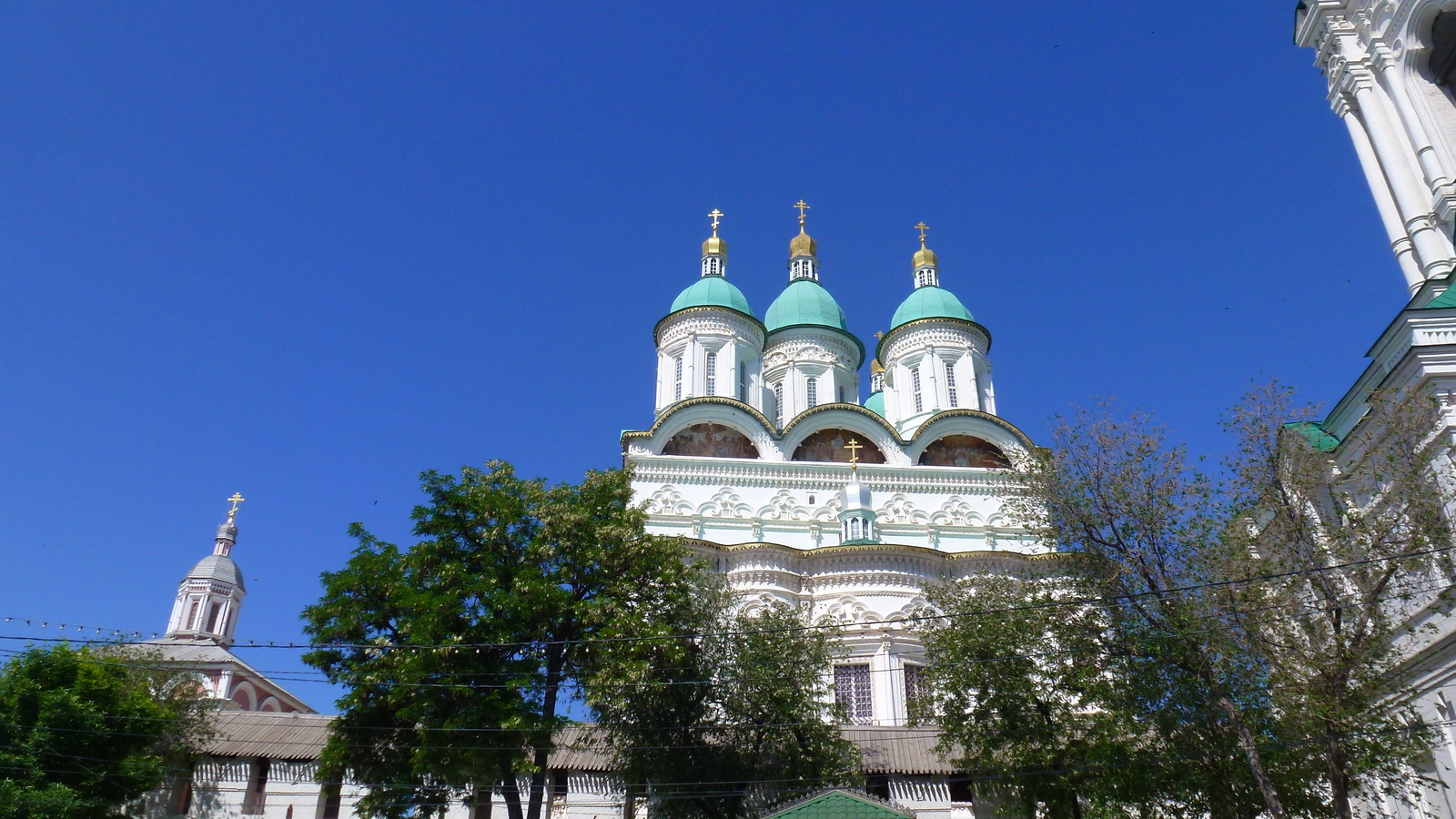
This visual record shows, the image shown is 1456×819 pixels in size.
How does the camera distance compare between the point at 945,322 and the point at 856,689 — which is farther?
the point at 945,322

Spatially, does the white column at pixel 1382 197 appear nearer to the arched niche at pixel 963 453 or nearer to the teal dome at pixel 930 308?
the arched niche at pixel 963 453

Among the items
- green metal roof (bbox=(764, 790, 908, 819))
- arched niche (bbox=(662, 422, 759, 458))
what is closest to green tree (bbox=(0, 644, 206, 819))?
green metal roof (bbox=(764, 790, 908, 819))

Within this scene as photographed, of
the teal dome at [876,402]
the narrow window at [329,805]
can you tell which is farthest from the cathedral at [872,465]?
the teal dome at [876,402]

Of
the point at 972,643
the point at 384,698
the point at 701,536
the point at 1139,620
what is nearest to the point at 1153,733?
the point at 1139,620

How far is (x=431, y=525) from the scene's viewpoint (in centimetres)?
1667

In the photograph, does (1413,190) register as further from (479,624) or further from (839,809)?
(479,624)

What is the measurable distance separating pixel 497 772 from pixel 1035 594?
28.1 ft

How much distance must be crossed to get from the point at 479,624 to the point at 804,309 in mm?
25491

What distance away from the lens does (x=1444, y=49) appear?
63.6ft

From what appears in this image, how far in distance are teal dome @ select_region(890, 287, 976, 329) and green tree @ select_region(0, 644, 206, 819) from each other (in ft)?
87.2

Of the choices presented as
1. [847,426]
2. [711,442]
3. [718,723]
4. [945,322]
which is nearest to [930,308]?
[945,322]

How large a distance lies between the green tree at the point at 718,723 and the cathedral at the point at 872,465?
43.7 inches

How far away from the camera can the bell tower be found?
59.4ft

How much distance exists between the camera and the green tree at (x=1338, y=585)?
1169cm
